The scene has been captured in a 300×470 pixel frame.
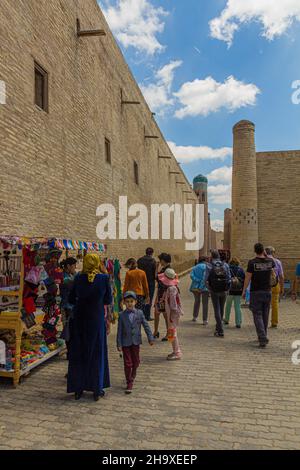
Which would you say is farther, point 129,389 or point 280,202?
point 280,202

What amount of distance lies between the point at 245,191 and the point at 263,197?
131 centimetres

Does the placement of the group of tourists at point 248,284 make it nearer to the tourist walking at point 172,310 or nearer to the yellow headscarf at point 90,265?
the tourist walking at point 172,310

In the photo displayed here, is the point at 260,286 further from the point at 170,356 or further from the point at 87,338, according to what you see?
the point at 87,338

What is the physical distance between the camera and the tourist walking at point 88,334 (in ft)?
14.2

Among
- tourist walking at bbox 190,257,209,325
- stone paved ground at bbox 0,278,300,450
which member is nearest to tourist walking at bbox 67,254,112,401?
stone paved ground at bbox 0,278,300,450

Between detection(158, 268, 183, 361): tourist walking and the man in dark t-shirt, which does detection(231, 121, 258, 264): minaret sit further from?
detection(158, 268, 183, 361): tourist walking

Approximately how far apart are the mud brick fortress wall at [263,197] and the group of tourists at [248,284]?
33.3ft

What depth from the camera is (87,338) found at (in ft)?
14.3

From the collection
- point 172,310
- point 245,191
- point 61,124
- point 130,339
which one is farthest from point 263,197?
point 130,339

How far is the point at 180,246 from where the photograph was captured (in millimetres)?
34656

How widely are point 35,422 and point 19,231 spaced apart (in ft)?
12.8

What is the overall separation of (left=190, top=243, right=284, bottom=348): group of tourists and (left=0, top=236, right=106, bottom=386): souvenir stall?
2863 millimetres

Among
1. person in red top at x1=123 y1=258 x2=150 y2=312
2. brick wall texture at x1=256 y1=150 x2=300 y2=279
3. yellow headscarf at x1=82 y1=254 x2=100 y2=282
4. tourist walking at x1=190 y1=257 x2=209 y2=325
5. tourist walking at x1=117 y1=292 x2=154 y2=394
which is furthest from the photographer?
brick wall texture at x1=256 y1=150 x2=300 y2=279

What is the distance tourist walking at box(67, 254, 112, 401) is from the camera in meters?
A: 4.34
